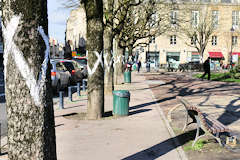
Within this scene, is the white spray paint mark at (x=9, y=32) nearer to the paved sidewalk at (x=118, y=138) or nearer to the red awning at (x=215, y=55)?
the paved sidewalk at (x=118, y=138)

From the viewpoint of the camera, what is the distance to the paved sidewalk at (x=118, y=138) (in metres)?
5.65

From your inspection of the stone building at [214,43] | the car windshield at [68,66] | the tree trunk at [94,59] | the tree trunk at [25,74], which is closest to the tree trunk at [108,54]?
the car windshield at [68,66]

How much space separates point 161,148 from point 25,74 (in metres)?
3.57

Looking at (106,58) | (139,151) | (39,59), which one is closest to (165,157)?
(139,151)

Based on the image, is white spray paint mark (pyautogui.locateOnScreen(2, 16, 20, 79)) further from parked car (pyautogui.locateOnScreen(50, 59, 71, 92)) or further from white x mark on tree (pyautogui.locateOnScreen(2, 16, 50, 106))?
parked car (pyautogui.locateOnScreen(50, 59, 71, 92))

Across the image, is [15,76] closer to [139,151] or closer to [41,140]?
[41,140]

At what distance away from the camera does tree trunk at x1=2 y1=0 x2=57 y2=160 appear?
10.7 ft

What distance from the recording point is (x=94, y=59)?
916 cm

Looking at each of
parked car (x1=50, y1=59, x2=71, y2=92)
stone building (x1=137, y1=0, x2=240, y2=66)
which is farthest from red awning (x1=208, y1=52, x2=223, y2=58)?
parked car (x1=50, y1=59, x2=71, y2=92)

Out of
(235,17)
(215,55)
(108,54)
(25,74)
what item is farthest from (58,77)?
(235,17)

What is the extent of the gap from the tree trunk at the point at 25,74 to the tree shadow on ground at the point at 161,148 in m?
2.49

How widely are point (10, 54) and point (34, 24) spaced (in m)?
0.41

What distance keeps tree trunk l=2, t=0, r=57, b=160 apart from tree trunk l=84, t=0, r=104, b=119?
5609 millimetres

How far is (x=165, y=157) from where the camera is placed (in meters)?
5.50
